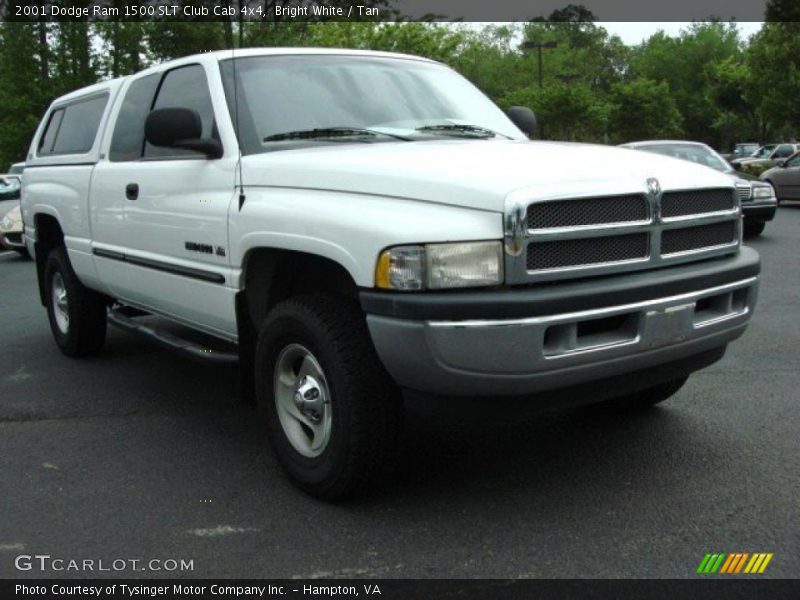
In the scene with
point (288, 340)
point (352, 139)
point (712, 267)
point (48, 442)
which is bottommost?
point (48, 442)

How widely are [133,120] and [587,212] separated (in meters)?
3.17

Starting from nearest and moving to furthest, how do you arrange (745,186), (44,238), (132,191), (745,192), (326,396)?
(326,396), (132,191), (44,238), (745,192), (745,186)

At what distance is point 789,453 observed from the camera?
160 inches

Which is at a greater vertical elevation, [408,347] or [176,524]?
[408,347]

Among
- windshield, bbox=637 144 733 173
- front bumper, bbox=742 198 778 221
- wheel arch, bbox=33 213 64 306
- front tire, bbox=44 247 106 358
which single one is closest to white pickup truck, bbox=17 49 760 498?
front tire, bbox=44 247 106 358

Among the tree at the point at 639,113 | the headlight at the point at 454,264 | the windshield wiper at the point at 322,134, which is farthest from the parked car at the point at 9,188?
the tree at the point at 639,113

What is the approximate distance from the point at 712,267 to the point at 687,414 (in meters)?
1.25

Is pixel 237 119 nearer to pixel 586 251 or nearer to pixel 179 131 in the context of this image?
pixel 179 131

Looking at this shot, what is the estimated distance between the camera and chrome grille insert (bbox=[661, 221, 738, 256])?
359 centimetres

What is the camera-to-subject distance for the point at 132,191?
497 cm

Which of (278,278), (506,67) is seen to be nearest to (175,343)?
(278,278)

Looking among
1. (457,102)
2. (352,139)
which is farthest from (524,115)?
(352,139)
